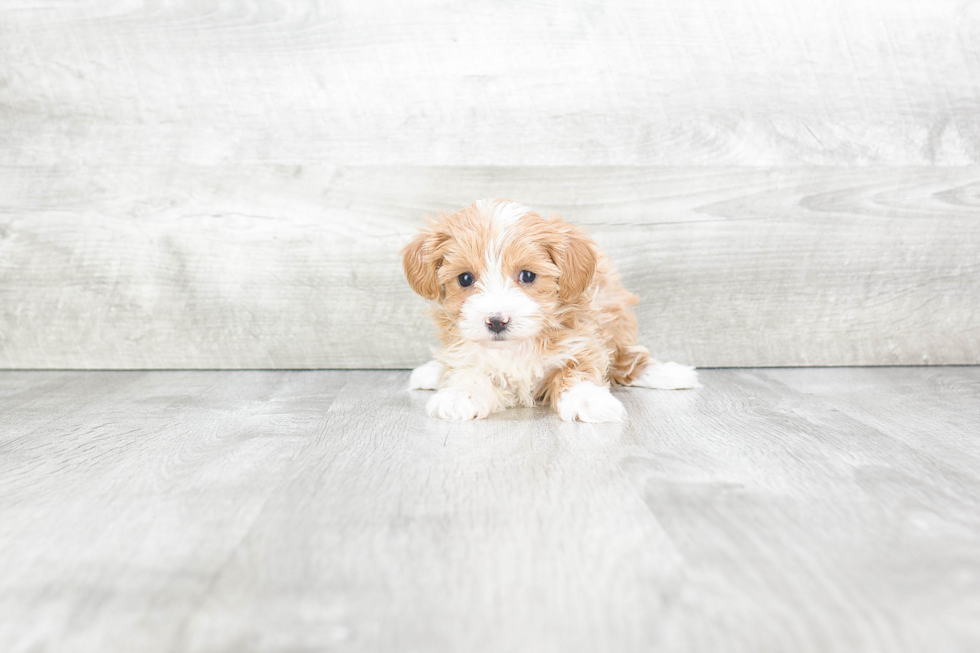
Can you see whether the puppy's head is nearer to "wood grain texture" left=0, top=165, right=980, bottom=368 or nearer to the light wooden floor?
the light wooden floor

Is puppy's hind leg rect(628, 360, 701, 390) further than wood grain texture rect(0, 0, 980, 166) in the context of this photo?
No

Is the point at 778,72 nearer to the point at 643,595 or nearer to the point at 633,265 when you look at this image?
the point at 633,265

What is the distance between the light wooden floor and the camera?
0.80 meters

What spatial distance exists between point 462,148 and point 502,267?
743 millimetres

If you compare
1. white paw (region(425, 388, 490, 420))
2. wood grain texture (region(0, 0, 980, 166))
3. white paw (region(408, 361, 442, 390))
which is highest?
wood grain texture (region(0, 0, 980, 166))

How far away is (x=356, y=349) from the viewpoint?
243 centimetres

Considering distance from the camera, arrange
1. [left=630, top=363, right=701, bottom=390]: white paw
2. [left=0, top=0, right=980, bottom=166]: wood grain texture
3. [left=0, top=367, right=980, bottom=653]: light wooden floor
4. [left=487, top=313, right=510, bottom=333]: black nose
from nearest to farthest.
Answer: [left=0, top=367, right=980, bottom=653]: light wooden floor
[left=487, top=313, right=510, bottom=333]: black nose
[left=630, top=363, right=701, bottom=390]: white paw
[left=0, top=0, right=980, bottom=166]: wood grain texture

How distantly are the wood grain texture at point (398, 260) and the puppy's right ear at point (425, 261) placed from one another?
0.54m

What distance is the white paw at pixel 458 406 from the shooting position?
1.73m

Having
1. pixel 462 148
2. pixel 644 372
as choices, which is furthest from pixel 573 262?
pixel 462 148

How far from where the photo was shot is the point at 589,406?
1682mm

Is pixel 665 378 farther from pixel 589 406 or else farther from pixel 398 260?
pixel 398 260

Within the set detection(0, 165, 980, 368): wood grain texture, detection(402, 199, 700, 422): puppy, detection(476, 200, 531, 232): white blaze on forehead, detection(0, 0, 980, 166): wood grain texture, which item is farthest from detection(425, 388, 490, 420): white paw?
detection(0, 0, 980, 166): wood grain texture

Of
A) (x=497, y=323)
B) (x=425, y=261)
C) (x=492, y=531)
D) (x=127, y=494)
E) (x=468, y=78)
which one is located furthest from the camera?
(x=468, y=78)
